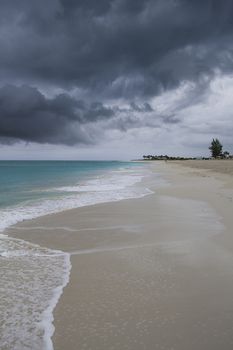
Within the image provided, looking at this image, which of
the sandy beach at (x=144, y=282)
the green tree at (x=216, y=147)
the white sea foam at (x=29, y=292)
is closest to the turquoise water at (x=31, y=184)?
the sandy beach at (x=144, y=282)

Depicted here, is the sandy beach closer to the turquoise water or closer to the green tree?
the turquoise water

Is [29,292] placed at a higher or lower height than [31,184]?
higher

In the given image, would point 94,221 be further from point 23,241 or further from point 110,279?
point 110,279

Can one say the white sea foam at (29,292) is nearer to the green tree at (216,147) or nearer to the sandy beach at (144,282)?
the sandy beach at (144,282)

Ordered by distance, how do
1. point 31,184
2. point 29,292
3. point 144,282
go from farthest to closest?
point 31,184, point 144,282, point 29,292

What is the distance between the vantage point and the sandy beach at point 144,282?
4.37m

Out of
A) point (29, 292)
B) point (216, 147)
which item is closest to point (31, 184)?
point (29, 292)

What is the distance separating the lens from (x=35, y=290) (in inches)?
238

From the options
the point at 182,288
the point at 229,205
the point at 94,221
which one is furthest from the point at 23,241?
the point at 229,205

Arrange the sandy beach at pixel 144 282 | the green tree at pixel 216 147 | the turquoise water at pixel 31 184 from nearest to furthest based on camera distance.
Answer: the sandy beach at pixel 144 282
the turquoise water at pixel 31 184
the green tree at pixel 216 147

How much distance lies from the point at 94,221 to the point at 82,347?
8831mm

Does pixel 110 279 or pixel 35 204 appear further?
pixel 35 204

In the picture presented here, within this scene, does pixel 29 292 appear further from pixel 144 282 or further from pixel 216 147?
pixel 216 147

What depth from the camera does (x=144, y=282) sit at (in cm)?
630
